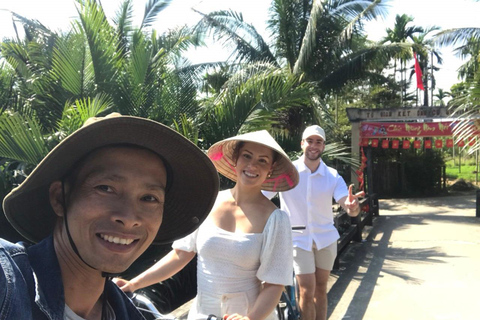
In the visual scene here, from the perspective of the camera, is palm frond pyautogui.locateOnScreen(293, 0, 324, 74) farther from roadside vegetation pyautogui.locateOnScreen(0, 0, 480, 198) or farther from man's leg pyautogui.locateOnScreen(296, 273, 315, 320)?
man's leg pyautogui.locateOnScreen(296, 273, 315, 320)

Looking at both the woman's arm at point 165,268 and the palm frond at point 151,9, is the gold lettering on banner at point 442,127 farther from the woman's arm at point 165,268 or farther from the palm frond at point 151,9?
the woman's arm at point 165,268

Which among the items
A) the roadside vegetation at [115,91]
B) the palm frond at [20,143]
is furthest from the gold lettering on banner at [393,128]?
the palm frond at [20,143]

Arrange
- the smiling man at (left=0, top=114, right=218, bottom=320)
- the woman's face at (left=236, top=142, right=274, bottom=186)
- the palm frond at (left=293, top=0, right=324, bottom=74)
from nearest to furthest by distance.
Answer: the smiling man at (left=0, top=114, right=218, bottom=320) → the woman's face at (left=236, top=142, right=274, bottom=186) → the palm frond at (left=293, top=0, right=324, bottom=74)

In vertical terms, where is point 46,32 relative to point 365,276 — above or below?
above

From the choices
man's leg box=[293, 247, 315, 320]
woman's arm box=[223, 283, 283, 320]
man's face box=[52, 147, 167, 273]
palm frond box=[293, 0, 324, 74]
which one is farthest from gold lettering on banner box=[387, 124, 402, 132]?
man's face box=[52, 147, 167, 273]

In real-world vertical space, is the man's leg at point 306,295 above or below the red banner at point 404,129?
below

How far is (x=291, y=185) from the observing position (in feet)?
9.08

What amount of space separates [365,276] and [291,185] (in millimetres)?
4859

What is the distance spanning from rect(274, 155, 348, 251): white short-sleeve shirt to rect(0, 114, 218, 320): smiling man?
9.36 ft

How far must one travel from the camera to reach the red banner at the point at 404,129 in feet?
45.0

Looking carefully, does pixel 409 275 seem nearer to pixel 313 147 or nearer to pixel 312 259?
pixel 312 259

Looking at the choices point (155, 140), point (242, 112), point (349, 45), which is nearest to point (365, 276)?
point (242, 112)

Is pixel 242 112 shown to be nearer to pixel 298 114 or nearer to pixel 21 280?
pixel 21 280

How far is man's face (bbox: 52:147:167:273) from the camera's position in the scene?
4.00ft
